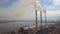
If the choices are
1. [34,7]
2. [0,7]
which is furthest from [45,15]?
[0,7]

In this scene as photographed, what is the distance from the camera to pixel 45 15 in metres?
1.60

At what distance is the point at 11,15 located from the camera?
5.21 ft

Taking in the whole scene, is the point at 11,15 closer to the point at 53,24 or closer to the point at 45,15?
the point at 45,15

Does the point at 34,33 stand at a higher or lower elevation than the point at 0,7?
lower

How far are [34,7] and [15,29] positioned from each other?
382mm

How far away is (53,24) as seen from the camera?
159 cm

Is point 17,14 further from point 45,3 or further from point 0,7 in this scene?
point 45,3

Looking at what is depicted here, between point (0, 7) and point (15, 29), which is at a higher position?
point (0, 7)

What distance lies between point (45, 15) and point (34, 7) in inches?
7.1

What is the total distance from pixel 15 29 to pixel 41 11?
1.36 feet

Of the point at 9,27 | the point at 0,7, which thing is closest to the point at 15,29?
the point at 9,27

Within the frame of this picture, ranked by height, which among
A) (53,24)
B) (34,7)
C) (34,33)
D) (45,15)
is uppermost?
(34,7)

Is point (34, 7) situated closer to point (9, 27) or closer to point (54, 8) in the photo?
point (54, 8)

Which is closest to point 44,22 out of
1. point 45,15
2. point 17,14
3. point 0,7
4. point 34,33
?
point 45,15
